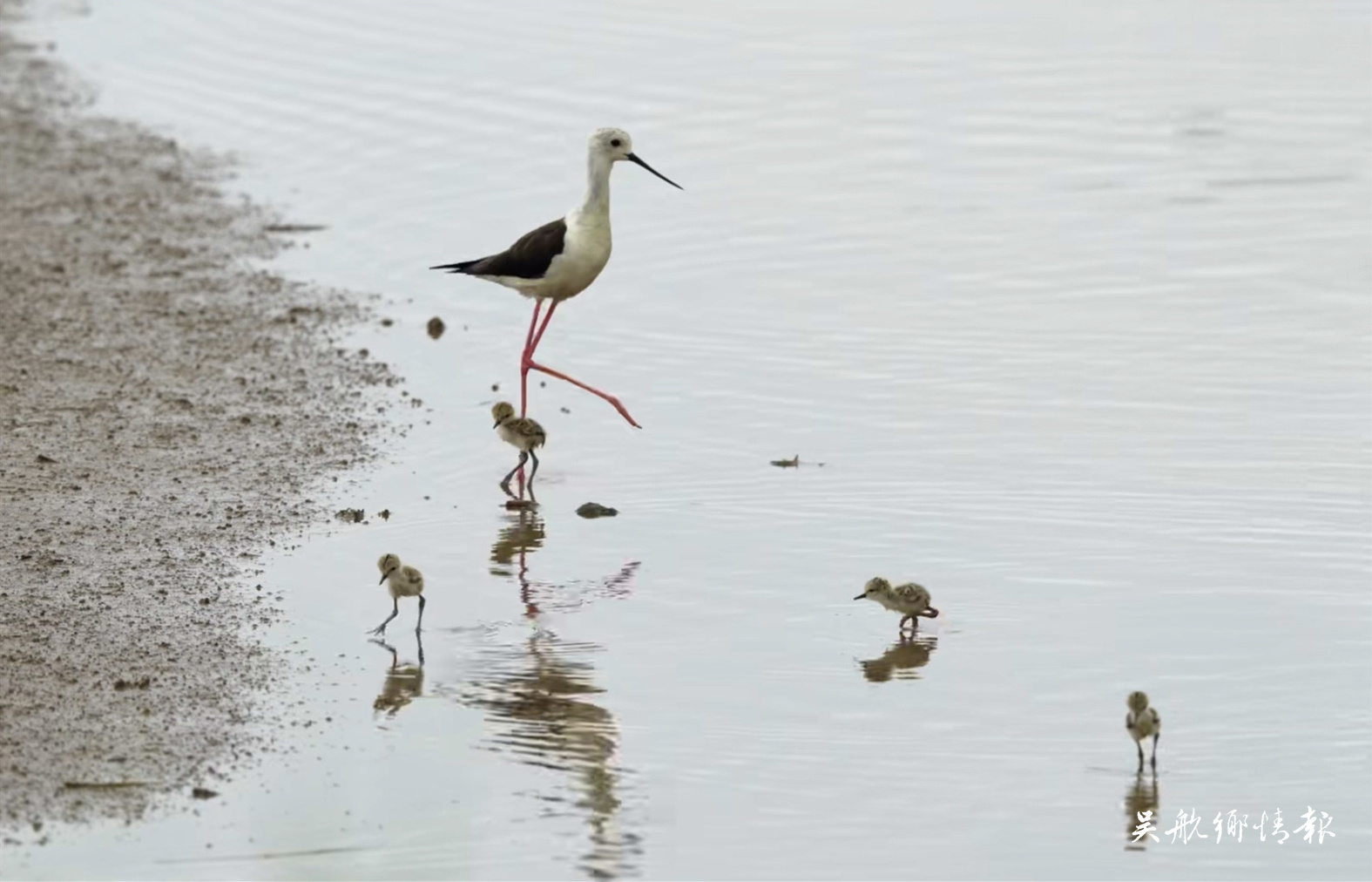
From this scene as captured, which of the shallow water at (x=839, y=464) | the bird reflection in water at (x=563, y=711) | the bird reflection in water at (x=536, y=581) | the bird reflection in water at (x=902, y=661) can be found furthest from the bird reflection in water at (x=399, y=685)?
the bird reflection in water at (x=902, y=661)

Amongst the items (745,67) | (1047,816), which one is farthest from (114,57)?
→ (1047,816)

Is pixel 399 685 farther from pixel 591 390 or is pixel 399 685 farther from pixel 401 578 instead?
pixel 591 390

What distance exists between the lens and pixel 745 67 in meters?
17.8

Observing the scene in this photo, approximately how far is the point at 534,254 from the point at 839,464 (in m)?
2.04

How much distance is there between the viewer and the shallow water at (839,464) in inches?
245

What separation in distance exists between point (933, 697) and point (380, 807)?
1846 millimetres

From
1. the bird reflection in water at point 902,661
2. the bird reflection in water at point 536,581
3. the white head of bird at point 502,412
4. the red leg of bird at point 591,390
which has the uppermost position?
the red leg of bird at point 591,390

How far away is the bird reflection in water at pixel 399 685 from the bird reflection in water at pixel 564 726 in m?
0.16

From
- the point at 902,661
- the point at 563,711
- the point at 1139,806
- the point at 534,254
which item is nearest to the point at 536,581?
the point at 563,711

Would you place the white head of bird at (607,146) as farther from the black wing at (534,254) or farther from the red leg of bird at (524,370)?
the red leg of bird at (524,370)

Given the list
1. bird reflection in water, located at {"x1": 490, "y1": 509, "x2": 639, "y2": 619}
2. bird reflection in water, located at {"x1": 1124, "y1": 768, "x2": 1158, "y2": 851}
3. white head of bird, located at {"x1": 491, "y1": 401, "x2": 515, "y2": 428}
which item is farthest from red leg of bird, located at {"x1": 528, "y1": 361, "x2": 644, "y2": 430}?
bird reflection in water, located at {"x1": 1124, "y1": 768, "x2": 1158, "y2": 851}

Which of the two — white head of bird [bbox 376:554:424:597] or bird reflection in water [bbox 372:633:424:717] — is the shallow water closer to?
bird reflection in water [bbox 372:633:424:717]

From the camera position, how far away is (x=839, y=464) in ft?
31.3

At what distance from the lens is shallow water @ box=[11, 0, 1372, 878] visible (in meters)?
6.23
